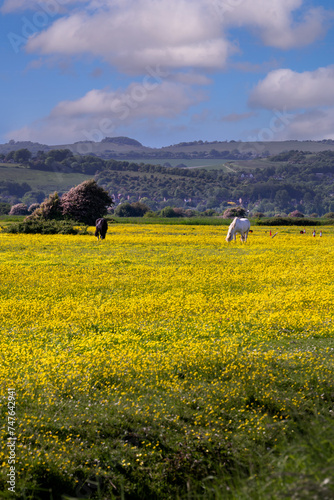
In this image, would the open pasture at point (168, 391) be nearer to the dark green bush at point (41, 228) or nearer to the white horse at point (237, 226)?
the white horse at point (237, 226)

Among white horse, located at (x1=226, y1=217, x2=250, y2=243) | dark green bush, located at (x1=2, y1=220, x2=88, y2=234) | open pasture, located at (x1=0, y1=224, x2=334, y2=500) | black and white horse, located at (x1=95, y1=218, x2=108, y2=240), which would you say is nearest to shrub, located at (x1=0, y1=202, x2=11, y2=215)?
dark green bush, located at (x1=2, y1=220, x2=88, y2=234)

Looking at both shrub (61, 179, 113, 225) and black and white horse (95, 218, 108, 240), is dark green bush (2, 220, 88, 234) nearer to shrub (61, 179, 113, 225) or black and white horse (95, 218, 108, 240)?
black and white horse (95, 218, 108, 240)

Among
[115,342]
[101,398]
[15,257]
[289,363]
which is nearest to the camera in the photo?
[101,398]

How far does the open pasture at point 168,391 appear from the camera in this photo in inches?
261

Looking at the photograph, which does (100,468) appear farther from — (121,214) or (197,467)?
(121,214)

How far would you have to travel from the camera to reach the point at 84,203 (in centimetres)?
6488

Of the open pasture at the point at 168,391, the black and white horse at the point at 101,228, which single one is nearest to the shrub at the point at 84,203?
the black and white horse at the point at 101,228

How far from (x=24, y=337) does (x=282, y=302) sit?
8.95 metres

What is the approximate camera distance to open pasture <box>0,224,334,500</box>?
664 centimetres

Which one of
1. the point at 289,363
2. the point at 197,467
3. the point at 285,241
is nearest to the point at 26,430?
the point at 197,467

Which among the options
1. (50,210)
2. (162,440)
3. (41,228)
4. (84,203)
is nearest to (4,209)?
(50,210)

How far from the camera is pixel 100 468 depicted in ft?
22.5

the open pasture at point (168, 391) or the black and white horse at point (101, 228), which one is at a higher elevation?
the black and white horse at point (101, 228)

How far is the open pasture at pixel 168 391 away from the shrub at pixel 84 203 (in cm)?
4562
